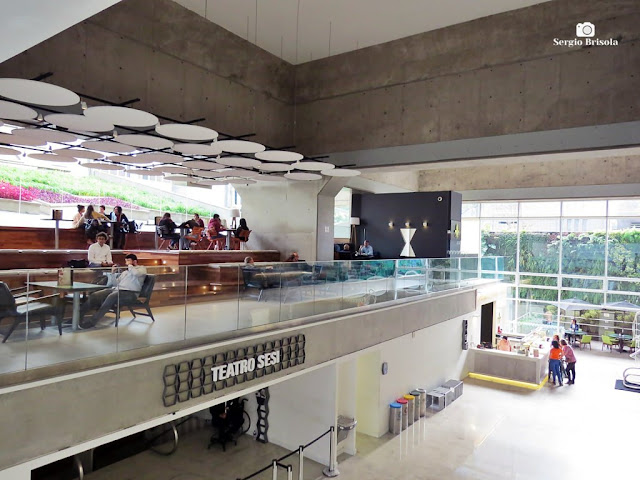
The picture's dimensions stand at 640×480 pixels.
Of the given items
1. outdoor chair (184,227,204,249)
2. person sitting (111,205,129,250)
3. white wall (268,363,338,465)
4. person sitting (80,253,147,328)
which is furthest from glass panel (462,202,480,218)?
person sitting (80,253,147,328)

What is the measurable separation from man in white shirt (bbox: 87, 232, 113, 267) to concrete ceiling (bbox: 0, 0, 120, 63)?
19.4 feet

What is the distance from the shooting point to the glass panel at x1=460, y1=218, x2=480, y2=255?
2495cm

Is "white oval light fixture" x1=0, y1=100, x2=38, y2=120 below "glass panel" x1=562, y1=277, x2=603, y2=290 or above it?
above

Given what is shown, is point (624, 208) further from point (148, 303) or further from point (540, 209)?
point (148, 303)

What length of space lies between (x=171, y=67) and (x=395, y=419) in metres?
11.7

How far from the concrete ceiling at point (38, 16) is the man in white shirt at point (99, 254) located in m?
5.91

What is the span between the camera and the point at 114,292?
569 cm

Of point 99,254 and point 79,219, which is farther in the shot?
point 79,219

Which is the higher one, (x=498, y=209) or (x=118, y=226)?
(x=498, y=209)

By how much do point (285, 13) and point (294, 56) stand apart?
2.83m

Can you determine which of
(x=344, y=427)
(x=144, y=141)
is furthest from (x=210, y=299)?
(x=344, y=427)

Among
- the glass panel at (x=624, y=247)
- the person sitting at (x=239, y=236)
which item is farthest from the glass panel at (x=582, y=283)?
the person sitting at (x=239, y=236)

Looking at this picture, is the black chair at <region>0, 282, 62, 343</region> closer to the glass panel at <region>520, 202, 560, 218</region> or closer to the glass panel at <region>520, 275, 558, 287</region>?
the glass panel at <region>520, 202, 560, 218</region>

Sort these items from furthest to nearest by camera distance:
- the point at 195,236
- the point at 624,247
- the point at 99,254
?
the point at 624,247 → the point at 195,236 → the point at 99,254
